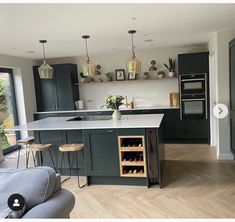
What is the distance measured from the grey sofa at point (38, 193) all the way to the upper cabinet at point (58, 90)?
4.83 meters

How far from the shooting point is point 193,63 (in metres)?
5.82

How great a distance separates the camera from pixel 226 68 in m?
4.57

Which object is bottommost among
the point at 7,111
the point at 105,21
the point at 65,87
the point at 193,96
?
the point at 7,111

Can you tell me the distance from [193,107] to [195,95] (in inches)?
11.5

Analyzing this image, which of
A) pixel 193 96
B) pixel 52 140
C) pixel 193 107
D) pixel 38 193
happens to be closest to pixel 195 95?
pixel 193 96

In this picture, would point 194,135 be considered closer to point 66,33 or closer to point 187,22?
point 187,22

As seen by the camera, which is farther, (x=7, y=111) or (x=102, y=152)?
(x=7, y=111)

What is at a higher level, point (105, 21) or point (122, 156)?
point (105, 21)

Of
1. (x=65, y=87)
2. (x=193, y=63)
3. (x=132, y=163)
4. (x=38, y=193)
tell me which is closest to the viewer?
(x=38, y=193)

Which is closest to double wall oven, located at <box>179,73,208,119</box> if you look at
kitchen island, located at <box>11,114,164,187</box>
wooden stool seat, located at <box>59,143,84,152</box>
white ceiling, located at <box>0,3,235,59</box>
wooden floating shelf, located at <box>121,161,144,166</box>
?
white ceiling, located at <box>0,3,235,59</box>

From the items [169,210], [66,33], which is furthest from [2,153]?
[169,210]

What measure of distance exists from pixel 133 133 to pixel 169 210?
1194mm

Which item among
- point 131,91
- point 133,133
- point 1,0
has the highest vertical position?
point 1,0

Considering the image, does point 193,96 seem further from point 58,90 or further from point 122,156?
point 58,90
